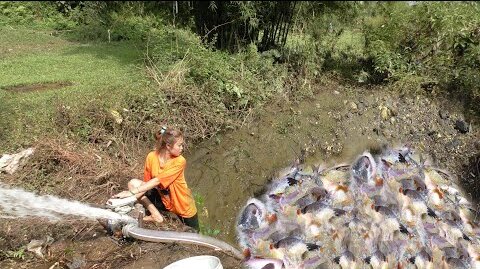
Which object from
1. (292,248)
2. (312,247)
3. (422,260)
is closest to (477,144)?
(422,260)

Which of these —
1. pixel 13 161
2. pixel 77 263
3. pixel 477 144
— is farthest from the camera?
pixel 477 144

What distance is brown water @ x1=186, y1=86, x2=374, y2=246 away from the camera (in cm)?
578

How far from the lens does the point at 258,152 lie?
6441 millimetres

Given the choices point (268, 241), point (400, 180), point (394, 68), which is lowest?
point (268, 241)

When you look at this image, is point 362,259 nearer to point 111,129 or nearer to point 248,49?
point 111,129

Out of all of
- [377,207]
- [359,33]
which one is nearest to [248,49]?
[359,33]

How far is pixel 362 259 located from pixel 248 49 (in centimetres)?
375

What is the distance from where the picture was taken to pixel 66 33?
934 centimetres

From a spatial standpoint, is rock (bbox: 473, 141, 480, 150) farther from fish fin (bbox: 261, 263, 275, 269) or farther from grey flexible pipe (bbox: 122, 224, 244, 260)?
grey flexible pipe (bbox: 122, 224, 244, 260)

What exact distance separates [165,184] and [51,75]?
3.35m

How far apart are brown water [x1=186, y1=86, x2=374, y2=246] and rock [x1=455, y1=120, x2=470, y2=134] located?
1428 millimetres

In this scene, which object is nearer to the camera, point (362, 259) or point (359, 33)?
point (362, 259)

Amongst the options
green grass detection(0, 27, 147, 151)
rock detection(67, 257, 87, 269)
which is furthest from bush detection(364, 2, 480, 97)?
rock detection(67, 257, 87, 269)

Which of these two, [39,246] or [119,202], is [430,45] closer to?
[119,202]
